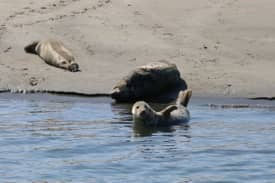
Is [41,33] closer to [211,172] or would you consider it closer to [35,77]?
[35,77]

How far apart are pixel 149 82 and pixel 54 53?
77.3 inches

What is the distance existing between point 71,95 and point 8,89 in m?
0.93

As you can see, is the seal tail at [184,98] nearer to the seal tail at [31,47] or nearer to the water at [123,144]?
the water at [123,144]

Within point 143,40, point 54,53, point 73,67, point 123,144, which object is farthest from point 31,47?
point 123,144

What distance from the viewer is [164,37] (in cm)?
1376

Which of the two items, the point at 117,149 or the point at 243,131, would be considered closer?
the point at 117,149

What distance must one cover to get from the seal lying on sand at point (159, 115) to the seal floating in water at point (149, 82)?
3.82 feet

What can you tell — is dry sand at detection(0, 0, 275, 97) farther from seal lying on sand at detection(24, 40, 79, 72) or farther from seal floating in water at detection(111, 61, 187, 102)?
seal floating in water at detection(111, 61, 187, 102)

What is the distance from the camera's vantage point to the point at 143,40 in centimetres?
1357

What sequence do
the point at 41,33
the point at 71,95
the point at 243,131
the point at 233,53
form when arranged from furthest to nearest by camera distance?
the point at 41,33 → the point at 233,53 → the point at 71,95 → the point at 243,131

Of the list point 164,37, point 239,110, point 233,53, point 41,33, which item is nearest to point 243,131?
point 239,110

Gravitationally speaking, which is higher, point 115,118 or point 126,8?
point 126,8

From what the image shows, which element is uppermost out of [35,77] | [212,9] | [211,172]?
[212,9]

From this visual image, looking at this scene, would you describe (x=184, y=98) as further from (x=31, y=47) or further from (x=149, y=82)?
(x=31, y=47)
